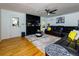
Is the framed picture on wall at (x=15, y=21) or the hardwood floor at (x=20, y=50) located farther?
the framed picture on wall at (x=15, y=21)

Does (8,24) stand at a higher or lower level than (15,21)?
lower

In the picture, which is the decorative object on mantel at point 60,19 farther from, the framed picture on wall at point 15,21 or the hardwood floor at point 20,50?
the hardwood floor at point 20,50

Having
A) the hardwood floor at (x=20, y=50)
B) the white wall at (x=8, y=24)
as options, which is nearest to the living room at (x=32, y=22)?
the white wall at (x=8, y=24)

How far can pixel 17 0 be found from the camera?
5.95 ft

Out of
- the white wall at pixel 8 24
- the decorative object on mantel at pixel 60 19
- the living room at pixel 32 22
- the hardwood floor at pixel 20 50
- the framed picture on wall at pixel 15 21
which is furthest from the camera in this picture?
the decorative object on mantel at pixel 60 19

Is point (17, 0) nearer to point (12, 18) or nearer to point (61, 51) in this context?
point (61, 51)

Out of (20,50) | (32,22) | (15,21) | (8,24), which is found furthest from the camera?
(32,22)

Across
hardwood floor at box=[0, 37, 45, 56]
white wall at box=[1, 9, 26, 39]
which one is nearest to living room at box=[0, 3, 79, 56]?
white wall at box=[1, 9, 26, 39]

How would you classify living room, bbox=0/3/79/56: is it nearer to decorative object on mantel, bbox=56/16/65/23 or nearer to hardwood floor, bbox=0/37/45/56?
decorative object on mantel, bbox=56/16/65/23

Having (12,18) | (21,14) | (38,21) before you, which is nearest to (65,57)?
(12,18)

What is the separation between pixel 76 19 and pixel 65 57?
19.3 feet

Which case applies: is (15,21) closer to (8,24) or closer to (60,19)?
(8,24)

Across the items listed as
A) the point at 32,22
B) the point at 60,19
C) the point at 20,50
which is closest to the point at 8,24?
the point at 32,22

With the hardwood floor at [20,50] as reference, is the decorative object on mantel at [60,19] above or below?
above
